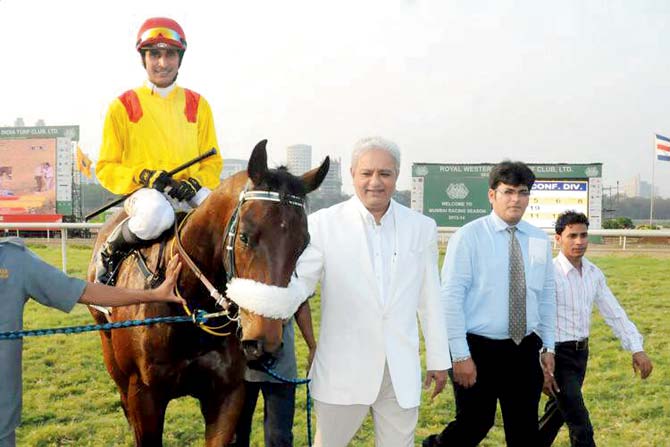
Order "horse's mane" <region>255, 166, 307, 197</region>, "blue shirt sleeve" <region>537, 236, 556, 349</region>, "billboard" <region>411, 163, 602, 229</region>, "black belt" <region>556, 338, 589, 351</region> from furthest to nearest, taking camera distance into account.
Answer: "billboard" <region>411, 163, 602, 229</region> < "black belt" <region>556, 338, 589, 351</region> < "blue shirt sleeve" <region>537, 236, 556, 349</region> < "horse's mane" <region>255, 166, 307, 197</region>

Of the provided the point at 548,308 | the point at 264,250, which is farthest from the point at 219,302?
the point at 548,308

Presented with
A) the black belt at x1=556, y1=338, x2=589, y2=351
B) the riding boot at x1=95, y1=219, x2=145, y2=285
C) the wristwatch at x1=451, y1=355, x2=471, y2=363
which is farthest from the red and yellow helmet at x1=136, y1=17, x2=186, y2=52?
the black belt at x1=556, y1=338, x2=589, y2=351

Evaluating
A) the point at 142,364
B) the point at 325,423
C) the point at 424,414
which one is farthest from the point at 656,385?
the point at 142,364

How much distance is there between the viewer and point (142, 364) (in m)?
2.86

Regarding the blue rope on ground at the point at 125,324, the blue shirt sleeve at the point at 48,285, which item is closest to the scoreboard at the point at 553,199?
the blue rope on ground at the point at 125,324

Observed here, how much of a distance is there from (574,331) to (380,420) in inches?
71.5

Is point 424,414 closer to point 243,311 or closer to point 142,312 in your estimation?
point 142,312

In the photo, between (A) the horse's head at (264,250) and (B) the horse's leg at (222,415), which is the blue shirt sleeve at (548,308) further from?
(A) the horse's head at (264,250)

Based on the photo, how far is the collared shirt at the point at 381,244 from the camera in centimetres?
256

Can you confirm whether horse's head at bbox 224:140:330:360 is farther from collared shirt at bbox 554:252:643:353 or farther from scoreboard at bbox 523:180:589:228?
scoreboard at bbox 523:180:589:228

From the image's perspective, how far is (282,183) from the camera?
2307 mm

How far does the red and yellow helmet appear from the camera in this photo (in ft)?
11.2

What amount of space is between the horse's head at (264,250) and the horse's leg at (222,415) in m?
0.87

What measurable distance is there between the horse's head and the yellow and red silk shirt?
1.25m
